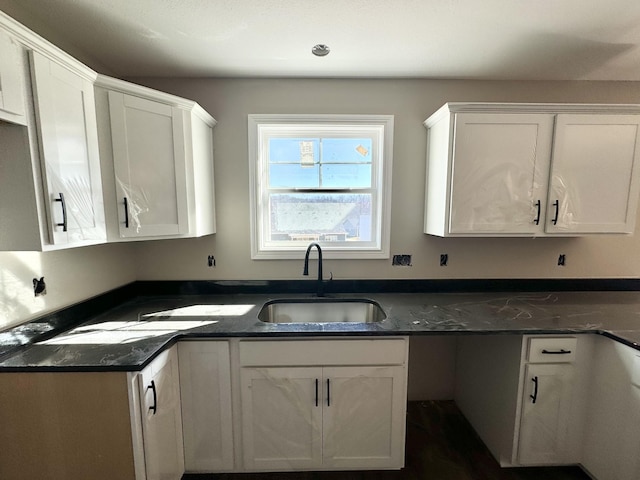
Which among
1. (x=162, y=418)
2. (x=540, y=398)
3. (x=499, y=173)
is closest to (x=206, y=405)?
(x=162, y=418)

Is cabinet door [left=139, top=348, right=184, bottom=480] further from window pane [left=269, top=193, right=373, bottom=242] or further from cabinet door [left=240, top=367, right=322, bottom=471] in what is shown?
window pane [left=269, top=193, right=373, bottom=242]

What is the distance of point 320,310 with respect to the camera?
2.04 m

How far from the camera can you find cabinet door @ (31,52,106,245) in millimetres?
1086

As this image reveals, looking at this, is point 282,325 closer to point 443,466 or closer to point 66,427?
point 66,427

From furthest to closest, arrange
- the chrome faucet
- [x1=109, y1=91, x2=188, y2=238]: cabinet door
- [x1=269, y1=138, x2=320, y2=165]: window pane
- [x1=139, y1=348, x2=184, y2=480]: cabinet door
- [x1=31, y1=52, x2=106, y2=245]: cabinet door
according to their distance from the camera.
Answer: [x1=269, y1=138, x2=320, y2=165]: window pane, the chrome faucet, [x1=109, y1=91, x2=188, y2=238]: cabinet door, [x1=139, y1=348, x2=184, y2=480]: cabinet door, [x1=31, y1=52, x2=106, y2=245]: cabinet door

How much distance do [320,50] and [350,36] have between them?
0.20 m

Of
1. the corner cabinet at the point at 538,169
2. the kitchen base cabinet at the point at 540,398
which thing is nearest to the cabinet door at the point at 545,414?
the kitchen base cabinet at the point at 540,398

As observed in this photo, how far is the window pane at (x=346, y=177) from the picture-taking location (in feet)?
6.95

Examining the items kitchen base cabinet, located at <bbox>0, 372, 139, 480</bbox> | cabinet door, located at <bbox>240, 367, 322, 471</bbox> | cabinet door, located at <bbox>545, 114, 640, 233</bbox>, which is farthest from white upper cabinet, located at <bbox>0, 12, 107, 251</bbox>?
cabinet door, located at <bbox>545, 114, 640, 233</bbox>

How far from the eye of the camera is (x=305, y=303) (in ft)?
6.63

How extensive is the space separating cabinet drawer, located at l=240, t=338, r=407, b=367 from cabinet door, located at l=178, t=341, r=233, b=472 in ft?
0.50

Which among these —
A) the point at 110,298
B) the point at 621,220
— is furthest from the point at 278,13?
the point at 621,220

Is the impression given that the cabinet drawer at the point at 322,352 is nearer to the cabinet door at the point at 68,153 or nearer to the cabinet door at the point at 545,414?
the cabinet door at the point at 545,414

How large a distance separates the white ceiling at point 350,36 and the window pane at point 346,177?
25.3 inches
